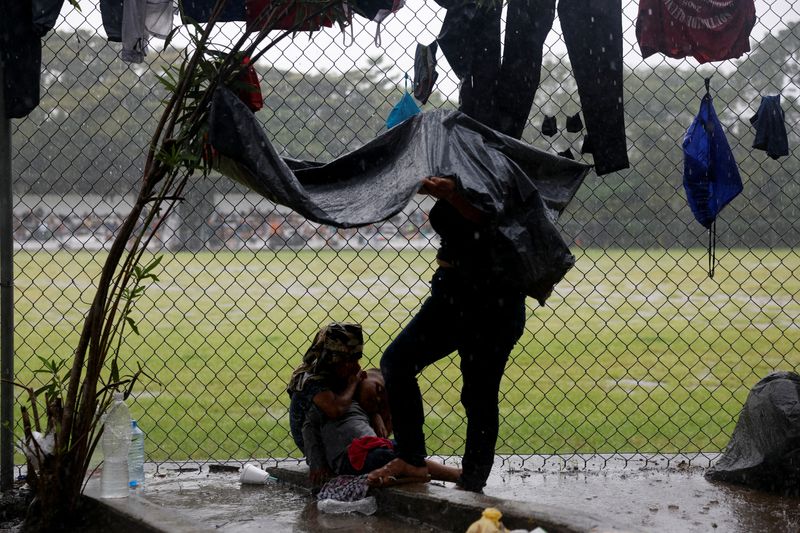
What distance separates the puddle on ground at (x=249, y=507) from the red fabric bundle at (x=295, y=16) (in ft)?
6.98

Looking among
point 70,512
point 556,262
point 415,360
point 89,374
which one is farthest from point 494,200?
point 70,512

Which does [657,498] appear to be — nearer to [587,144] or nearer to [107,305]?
[587,144]

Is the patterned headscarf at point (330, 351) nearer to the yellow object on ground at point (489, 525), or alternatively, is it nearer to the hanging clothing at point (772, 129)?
the yellow object on ground at point (489, 525)

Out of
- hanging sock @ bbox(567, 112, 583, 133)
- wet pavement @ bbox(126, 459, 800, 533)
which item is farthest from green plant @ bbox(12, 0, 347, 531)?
hanging sock @ bbox(567, 112, 583, 133)

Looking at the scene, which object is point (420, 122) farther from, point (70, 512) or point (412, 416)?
point (70, 512)

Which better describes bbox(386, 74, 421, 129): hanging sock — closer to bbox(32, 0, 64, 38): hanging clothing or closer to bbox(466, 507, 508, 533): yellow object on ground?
bbox(32, 0, 64, 38): hanging clothing

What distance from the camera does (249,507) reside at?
13.3ft

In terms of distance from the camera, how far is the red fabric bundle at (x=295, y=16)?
12.7ft

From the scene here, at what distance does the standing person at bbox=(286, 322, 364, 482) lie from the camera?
4.16 meters

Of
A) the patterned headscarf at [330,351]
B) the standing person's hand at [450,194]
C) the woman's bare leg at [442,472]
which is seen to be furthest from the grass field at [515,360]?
the standing person's hand at [450,194]

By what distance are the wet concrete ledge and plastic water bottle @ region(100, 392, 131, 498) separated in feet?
3.93

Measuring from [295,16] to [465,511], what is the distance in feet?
9.35

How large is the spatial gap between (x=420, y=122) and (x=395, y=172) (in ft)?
1.02

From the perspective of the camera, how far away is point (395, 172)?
3.73m
